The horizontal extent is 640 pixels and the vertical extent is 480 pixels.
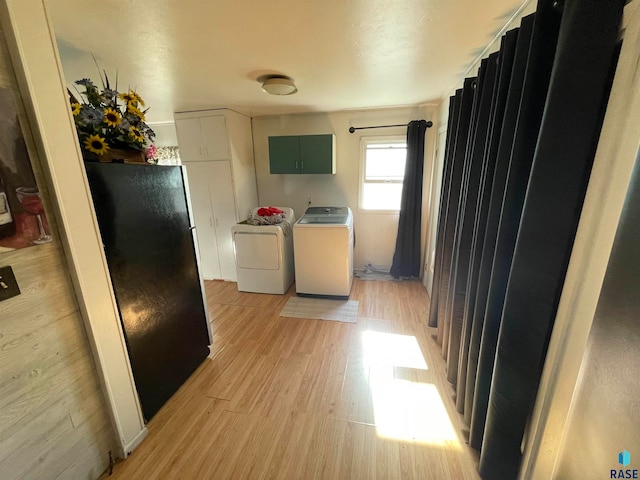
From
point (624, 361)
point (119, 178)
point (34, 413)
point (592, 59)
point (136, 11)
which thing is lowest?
A: point (34, 413)

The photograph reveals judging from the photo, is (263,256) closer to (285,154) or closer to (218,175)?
(218,175)

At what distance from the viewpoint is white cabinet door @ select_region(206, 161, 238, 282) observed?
3338mm

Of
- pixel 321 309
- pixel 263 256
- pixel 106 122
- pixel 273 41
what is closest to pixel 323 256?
pixel 321 309

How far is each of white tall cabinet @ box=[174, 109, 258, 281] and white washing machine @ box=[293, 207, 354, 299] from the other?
1.11 meters

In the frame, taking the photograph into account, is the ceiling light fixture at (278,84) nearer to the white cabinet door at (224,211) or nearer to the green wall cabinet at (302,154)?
the green wall cabinet at (302,154)

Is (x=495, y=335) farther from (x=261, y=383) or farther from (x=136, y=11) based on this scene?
(x=136, y=11)

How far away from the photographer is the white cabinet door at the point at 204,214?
11.1 feet

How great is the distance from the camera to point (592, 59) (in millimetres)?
756

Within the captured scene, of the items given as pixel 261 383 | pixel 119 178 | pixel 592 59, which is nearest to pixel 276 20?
pixel 119 178

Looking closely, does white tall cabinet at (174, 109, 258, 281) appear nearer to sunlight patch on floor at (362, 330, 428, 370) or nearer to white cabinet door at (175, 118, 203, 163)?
white cabinet door at (175, 118, 203, 163)

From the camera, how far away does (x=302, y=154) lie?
336 cm

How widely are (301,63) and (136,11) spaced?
3.34 ft

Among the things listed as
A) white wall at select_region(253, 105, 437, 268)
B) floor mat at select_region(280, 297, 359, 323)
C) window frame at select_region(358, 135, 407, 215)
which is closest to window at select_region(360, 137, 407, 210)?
window frame at select_region(358, 135, 407, 215)

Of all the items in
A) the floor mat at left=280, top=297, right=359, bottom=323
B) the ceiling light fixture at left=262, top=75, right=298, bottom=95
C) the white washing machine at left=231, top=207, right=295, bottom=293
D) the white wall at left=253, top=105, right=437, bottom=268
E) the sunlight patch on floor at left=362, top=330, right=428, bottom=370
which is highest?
the ceiling light fixture at left=262, top=75, right=298, bottom=95
